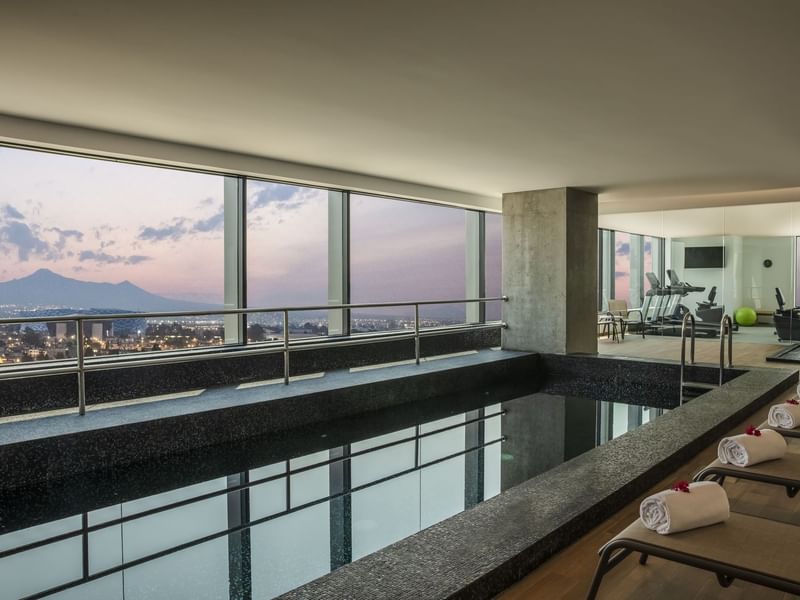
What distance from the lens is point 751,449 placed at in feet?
8.23

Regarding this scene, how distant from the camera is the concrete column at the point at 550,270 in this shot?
8.05 metres

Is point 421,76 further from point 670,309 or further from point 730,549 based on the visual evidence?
point 670,309

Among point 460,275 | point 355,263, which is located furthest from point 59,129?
point 460,275

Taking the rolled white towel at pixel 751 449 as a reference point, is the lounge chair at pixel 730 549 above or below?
below

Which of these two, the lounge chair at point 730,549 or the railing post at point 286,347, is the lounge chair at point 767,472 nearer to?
the lounge chair at point 730,549

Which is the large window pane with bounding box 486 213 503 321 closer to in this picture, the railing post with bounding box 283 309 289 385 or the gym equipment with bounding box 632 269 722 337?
the gym equipment with bounding box 632 269 722 337

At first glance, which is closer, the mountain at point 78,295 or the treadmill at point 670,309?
the mountain at point 78,295

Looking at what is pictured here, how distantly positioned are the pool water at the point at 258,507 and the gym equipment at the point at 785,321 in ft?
18.1

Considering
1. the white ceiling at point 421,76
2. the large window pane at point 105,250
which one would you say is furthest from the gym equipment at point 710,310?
the large window pane at point 105,250

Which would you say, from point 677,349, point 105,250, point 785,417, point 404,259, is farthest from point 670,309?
point 105,250

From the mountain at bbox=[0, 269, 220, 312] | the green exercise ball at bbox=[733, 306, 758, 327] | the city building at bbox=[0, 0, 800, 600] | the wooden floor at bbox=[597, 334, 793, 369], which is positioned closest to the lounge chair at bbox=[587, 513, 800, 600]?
the city building at bbox=[0, 0, 800, 600]

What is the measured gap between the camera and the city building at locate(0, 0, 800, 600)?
2.56 meters

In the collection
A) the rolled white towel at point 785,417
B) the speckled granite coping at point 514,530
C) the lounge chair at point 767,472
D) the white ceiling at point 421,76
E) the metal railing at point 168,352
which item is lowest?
the speckled granite coping at point 514,530

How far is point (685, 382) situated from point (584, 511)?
16.5 ft
